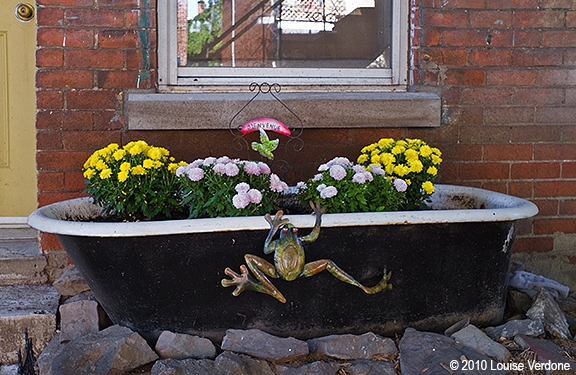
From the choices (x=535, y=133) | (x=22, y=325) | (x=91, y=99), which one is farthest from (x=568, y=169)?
(x=22, y=325)

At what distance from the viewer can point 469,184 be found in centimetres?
351

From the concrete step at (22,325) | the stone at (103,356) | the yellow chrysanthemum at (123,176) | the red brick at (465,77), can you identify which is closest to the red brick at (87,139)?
the yellow chrysanthemum at (123,176)

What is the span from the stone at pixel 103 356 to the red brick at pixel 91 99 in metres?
1.18

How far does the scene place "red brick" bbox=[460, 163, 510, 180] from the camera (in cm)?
350

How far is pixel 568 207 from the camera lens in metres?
3.60

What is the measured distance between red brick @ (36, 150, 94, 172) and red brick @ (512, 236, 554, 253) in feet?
7.17

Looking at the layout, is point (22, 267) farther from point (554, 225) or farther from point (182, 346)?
point (554, 225)

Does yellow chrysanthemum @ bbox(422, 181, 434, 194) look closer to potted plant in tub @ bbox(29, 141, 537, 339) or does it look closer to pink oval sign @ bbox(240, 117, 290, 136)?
potted plant in tub @ bbox(29, 141, 537, 339)

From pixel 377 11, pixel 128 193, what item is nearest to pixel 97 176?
pixel 128 193

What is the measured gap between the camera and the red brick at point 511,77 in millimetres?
3471

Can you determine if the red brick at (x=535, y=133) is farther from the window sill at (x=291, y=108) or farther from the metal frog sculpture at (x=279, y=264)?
the metal frog sculpture at (x=279, y=264)

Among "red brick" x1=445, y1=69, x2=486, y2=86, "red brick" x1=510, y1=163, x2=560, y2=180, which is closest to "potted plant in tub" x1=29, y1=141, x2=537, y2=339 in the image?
"red brick" x1=510, y1=163, x2=560, y2=180

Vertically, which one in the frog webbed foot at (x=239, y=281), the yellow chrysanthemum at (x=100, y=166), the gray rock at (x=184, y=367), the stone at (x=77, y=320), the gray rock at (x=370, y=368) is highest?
the yellow chrysanthemum at (x=100, y=166)

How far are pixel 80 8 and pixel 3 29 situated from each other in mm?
542
